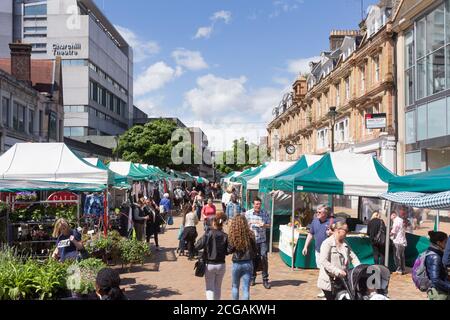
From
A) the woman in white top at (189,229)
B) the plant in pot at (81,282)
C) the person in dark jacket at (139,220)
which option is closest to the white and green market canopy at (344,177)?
the woman in white top at (189,229)

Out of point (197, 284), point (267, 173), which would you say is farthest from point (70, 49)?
point (197, 284)

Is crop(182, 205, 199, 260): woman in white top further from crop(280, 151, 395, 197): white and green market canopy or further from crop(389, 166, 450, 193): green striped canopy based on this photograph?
crop(389, 166, 450, 193): green striped canopy

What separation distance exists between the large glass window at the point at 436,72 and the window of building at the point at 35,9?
7741 centimetres

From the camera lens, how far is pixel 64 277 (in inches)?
258

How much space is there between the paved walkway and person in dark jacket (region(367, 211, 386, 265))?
2.16 feet

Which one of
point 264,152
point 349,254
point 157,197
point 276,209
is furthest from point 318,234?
point 264,152

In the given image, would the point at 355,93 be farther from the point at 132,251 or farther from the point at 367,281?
the point at 367,281

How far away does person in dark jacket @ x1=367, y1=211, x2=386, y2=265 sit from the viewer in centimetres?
1157

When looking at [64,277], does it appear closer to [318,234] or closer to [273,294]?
[273,294]

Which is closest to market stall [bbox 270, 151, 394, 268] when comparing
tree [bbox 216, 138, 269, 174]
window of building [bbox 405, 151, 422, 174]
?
window of building [bbox 405, 151, 422, 174]

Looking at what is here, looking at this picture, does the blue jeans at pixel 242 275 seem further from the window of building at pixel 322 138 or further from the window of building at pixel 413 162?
the window of building at pixel 322 138

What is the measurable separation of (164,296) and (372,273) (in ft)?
15.6
